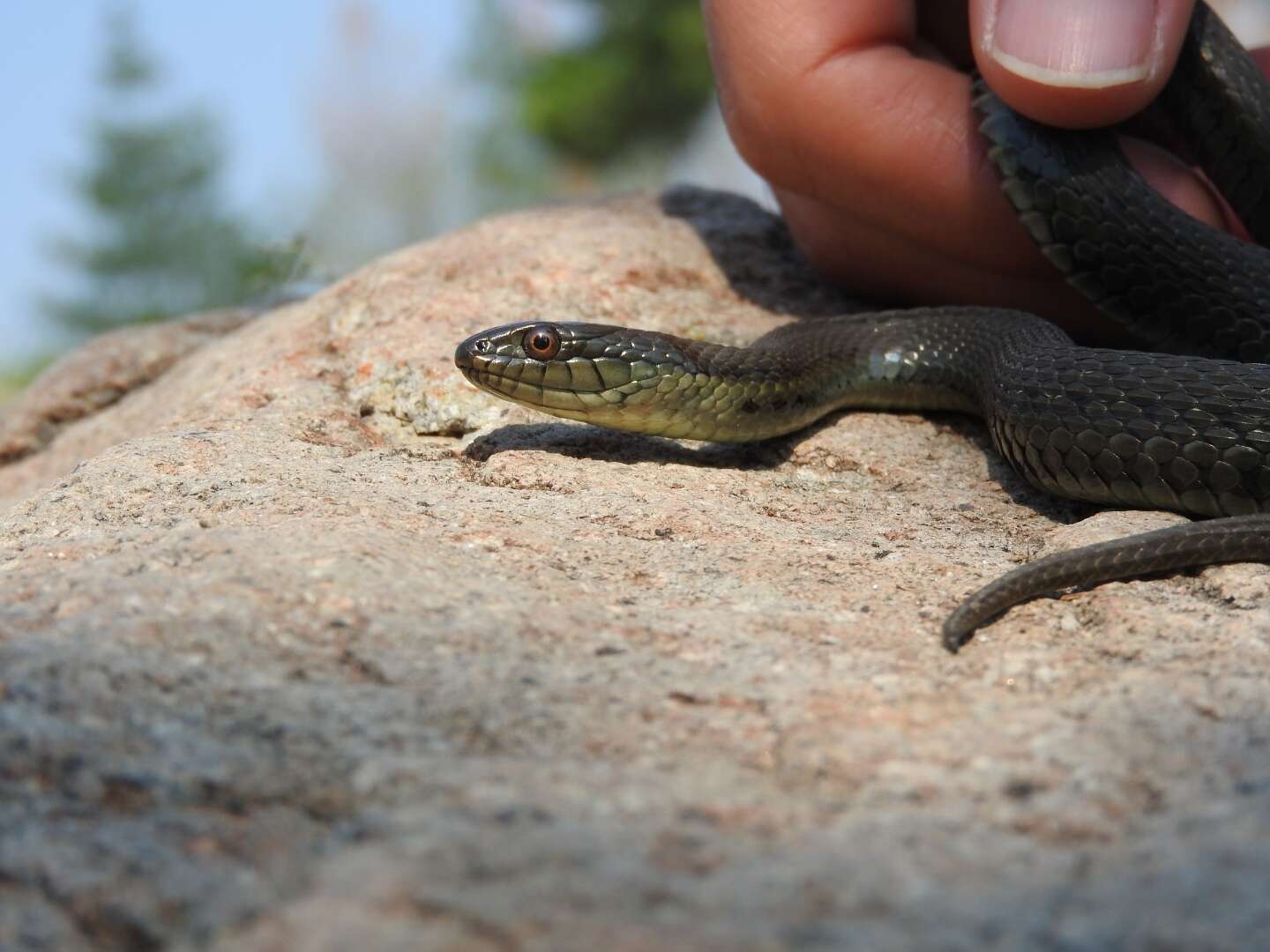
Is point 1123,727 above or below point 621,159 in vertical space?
above

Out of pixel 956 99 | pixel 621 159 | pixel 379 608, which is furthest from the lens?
pixel 621 159

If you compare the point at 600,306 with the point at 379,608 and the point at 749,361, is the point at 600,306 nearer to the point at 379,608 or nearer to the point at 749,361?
the point at 749,361

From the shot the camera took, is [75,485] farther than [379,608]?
Yes

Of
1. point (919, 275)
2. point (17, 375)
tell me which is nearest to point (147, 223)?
point (17, 375)

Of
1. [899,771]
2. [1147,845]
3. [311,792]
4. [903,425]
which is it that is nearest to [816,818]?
[899,771]

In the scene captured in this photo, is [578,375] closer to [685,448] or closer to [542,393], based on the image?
[542,393]
